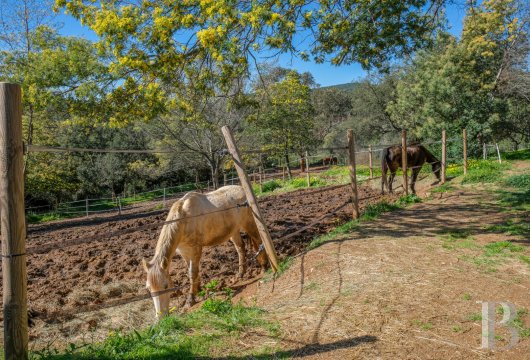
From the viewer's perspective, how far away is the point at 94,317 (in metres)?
4.70

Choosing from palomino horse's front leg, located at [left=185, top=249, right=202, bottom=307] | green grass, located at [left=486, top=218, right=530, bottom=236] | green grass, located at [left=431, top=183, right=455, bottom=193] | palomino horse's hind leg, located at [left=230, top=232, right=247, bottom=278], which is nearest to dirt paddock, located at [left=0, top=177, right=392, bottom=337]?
palomino horse's hind leg, located at [left=230, top=232, right=247, bottom=278]

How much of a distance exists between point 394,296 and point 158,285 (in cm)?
233

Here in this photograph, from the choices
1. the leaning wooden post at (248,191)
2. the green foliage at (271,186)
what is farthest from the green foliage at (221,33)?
the green foliage at (271,186)

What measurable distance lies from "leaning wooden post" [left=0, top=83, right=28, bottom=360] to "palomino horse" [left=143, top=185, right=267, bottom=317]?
162 cm

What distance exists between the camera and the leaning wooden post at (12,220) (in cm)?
225

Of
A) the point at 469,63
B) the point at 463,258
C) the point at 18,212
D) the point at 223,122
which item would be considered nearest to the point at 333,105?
the point at 469,63

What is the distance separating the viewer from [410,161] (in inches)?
466

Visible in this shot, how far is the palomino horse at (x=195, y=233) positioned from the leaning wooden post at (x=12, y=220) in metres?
1.62

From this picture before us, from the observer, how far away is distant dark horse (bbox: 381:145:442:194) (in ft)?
36.1

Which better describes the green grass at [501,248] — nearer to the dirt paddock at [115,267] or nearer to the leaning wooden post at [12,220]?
the dirt paddock at [115,267]

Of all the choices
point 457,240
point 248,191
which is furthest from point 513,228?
point 248,191

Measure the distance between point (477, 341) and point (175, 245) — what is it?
310 cm

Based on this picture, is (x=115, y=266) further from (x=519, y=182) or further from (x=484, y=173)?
(x=484, y=173)

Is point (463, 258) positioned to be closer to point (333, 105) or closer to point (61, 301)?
point (61, 301)
